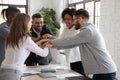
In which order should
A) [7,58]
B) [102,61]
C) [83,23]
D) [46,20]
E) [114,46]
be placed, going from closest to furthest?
1. [7,58]
2. [102,61]
3. [83,23]
4. [114,46]
5. [46,20]

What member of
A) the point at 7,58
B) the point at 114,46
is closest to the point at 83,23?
the point at 7,58

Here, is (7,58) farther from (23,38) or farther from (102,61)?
(102,61)

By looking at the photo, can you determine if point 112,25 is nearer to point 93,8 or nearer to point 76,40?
point 93,8

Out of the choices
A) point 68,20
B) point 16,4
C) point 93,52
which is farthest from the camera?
point 16,4

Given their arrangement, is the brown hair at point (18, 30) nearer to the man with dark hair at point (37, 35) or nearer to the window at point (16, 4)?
the man with dark hair at point (37, 35)

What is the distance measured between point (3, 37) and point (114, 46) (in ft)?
6.54

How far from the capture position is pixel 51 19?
682cm

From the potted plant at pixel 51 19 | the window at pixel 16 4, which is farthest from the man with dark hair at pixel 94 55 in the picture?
the window at pixel 16 4

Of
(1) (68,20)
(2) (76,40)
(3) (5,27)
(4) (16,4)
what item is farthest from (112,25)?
(4) (16,4)

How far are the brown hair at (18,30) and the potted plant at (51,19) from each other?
4.55m

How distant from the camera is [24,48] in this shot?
80.7 inches

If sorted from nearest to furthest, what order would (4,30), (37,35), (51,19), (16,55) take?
(16,55), (4,30), (37,35), (51,19)

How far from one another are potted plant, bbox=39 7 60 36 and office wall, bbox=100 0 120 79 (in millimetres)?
2630

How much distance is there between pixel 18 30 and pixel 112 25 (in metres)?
2.21
